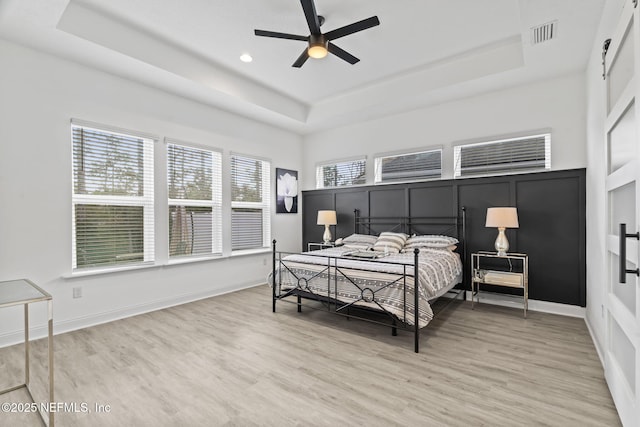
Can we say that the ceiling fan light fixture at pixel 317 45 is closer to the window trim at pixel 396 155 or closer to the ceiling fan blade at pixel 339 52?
the ceiling fan blade at pixel 339 52

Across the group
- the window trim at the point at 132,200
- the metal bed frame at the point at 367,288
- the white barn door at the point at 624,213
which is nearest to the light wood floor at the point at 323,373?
the metal bed frame at the point at 367,288

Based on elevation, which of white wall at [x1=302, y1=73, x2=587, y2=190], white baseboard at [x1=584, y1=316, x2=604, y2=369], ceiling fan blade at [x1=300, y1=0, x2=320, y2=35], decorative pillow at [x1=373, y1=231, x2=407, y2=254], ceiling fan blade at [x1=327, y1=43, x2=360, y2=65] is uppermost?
ceiling fan blade at [x1=300, y1=0, x2=320, y2=35]

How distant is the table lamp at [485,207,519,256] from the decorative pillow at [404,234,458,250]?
57cm

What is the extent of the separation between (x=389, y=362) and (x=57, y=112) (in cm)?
427

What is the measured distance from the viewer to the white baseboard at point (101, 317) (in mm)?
3010

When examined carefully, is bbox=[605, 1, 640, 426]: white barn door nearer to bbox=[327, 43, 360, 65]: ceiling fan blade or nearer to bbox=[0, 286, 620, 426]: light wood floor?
bbox=[0, 286, 620, 426]: light wood floor

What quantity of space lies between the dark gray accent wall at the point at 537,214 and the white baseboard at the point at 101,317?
363cm

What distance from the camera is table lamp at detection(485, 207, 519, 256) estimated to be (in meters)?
3.69

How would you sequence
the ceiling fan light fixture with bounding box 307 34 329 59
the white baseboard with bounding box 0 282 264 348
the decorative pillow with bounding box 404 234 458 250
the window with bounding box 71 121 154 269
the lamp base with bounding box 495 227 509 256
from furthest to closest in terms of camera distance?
the decorative pillow with bounding box 404 234 458 250 → the lamp base with bounding box 495 227 509 256 → the window with bounding box 71 121 154 269 → the white baseboard with bounding box 0 282 264 348 → the ceiling fan light fixture with bounding box 307 34 329 59

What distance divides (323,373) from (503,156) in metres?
3.78

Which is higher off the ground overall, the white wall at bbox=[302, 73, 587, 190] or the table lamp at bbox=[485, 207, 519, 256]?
the white wall at bbox=[302, 73, 587, 190]

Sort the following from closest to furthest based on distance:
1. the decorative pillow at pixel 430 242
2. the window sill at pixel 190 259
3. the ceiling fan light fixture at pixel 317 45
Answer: the ceiling fan light fixture at pixel 317 45 < the decorative pillow at pixel 430 242 < the window sill at pixel 190 259

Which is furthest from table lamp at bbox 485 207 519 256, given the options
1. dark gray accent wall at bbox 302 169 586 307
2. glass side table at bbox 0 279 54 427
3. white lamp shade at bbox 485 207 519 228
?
glass side table at bbox 0 279 54 427

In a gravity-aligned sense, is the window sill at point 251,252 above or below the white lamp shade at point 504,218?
below
